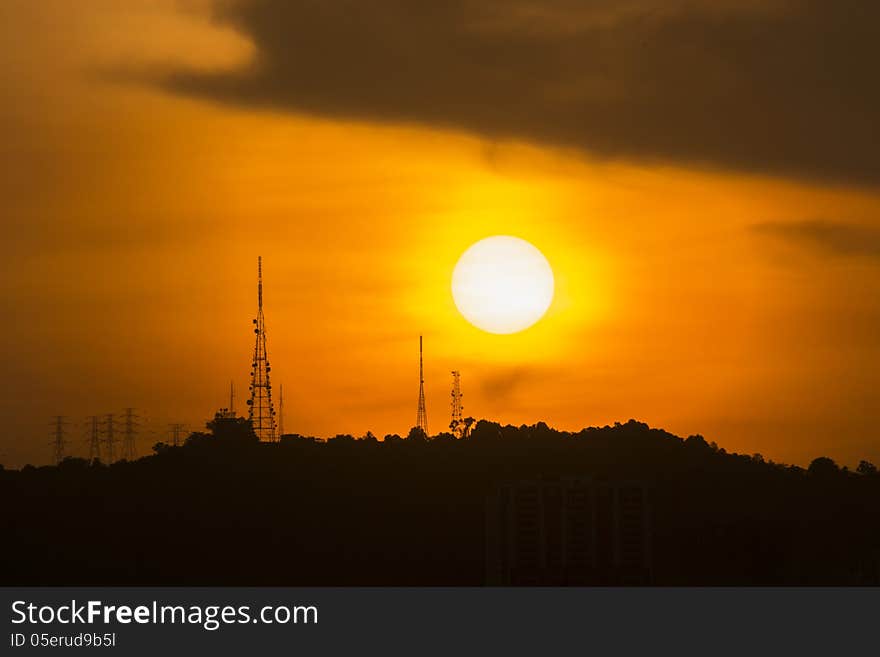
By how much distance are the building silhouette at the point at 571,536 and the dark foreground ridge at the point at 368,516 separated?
31.6 m

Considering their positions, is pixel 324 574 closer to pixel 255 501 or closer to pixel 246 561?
pixel 246 561

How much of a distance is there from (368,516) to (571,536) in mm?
65849

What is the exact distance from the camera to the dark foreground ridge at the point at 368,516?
424 ft

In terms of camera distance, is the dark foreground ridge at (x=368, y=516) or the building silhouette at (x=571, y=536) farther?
the dark foreground ridge at (x=368, y=516)

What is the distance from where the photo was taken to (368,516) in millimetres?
147125

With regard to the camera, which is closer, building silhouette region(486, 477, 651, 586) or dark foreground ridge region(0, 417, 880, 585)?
building silhouette region(486, 477, 651, 586)

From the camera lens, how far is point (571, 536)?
82.7 meters

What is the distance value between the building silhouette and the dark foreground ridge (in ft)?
104

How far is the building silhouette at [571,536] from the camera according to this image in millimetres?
82500

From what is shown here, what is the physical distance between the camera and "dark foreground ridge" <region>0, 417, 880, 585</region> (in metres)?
129

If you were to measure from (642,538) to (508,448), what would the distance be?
85628 millimetres

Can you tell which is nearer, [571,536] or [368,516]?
[571,536]

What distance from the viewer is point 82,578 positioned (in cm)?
12875

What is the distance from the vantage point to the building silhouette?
82.5 metres
